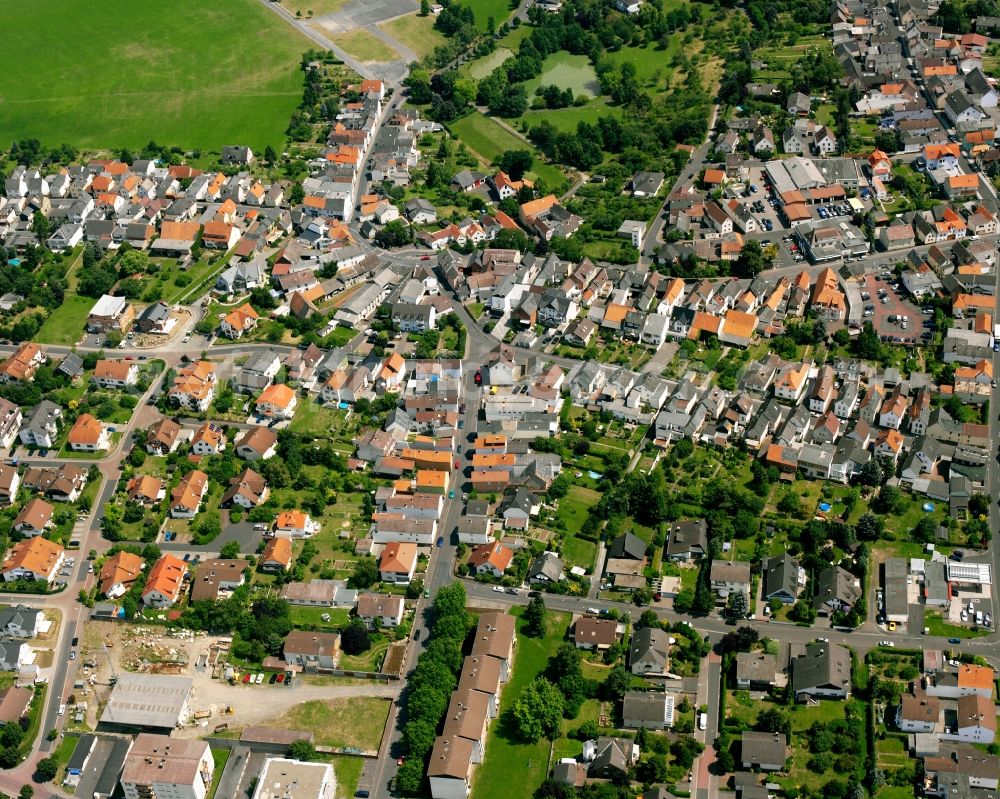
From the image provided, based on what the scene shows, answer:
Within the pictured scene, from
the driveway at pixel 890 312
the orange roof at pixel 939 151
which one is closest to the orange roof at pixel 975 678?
the driveway at pixel 890 312

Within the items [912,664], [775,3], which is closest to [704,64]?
[775,3]

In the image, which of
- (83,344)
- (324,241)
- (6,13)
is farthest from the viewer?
(6,13)

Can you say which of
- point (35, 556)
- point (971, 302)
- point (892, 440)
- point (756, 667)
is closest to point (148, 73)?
point (35, 556)

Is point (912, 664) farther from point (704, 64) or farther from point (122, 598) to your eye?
point (704, 64)

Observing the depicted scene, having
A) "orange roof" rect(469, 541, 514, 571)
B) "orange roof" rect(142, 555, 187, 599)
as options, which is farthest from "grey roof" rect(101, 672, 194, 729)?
"orange roof" rect(469, 541, 514, 571)

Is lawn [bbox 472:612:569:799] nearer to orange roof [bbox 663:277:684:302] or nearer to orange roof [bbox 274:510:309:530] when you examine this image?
orange roof [bbox 274:510:309:530]

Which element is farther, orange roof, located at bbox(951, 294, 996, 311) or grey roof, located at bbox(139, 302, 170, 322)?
grey roof, located at bbox(139, 302, 170, 322)
